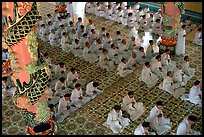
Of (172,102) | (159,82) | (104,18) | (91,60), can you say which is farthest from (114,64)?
(104,18)

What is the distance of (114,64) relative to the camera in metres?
11.7

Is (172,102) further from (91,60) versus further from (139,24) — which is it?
(139,24)

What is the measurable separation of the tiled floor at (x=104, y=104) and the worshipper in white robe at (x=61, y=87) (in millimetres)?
825

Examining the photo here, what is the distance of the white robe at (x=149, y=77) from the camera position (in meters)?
10.5

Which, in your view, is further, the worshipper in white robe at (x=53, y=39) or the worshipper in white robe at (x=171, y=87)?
the worshipper in white robe at (x=53, y=39)

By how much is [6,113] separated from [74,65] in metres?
3.21

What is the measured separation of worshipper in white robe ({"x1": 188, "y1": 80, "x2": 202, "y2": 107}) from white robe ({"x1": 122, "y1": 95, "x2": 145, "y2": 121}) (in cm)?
152

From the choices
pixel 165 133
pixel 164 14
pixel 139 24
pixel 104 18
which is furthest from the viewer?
pixel 104 18

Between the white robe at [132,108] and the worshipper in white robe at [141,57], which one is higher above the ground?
the worshipper in white robe at [141,57]

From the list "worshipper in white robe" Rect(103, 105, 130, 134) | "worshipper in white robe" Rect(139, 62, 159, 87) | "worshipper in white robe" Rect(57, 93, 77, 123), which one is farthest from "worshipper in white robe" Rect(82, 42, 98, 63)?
"worshipper in white robe" Rect(103, 105, 130, 134)

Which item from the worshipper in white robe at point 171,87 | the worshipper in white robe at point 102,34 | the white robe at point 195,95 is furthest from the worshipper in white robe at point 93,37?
the white robe at point 195,95

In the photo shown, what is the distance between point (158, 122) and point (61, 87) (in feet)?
9.96

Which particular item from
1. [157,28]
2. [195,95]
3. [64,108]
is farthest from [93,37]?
[195,95]

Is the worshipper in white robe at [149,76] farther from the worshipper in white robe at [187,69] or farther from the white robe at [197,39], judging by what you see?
the white robe at [197,39]
